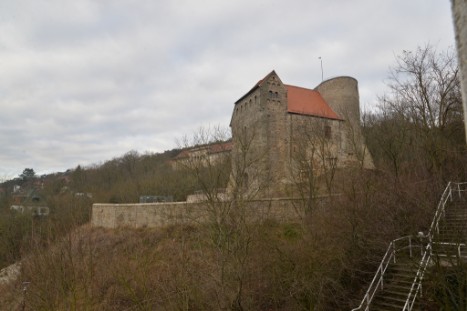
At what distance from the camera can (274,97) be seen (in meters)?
24.8

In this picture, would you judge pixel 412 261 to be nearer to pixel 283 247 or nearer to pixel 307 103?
pixel 283 247

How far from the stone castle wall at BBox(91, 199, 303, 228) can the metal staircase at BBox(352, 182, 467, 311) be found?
608 cm

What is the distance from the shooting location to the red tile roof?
26.5 m

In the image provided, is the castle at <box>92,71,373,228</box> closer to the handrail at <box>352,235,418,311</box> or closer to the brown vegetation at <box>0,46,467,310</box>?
the brown vegetation at <box>0,46,467,310</box>

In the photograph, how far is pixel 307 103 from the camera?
2808 centimetres

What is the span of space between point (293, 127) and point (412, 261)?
1775cm

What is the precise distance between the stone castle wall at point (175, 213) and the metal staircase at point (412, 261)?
20.0 ft

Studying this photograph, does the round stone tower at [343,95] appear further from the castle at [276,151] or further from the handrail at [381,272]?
the handrail at [381,272]

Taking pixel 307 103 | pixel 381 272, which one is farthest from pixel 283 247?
pixel 307 103

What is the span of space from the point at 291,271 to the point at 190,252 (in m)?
5.63

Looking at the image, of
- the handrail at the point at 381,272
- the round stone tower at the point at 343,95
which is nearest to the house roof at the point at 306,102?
the round stone tower at the point at 343,95

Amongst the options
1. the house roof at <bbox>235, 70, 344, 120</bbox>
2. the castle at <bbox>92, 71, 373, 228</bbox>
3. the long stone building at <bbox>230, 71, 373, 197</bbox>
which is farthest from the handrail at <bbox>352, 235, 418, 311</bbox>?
the house roof at <bbox>235, 70, 344, 120</bbox>

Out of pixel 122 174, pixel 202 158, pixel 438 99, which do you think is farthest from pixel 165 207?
pixel 122 174

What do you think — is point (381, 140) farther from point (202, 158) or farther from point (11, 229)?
point (11, 229)
